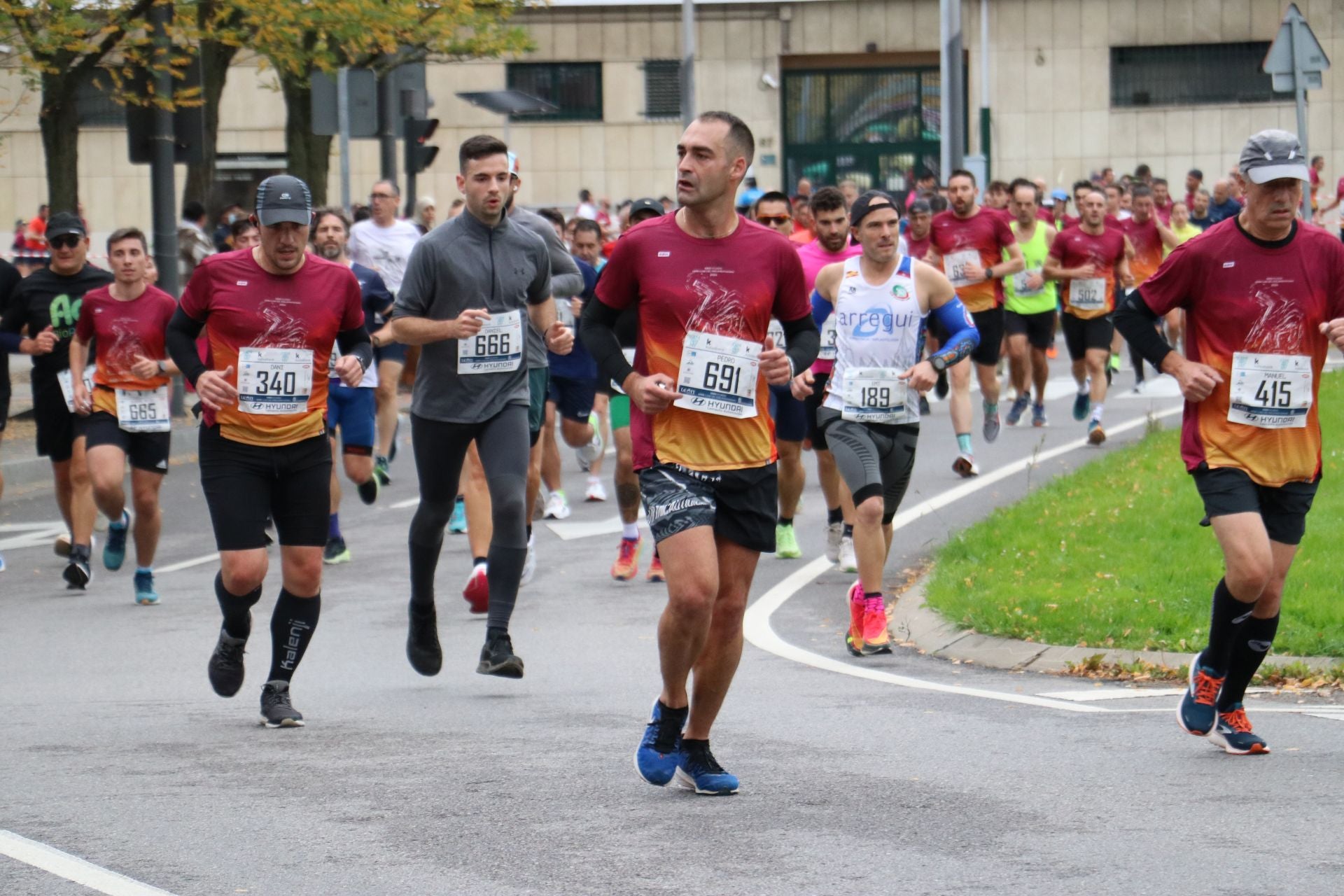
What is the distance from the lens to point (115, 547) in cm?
1212

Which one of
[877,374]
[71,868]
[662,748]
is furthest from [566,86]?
[71,868]

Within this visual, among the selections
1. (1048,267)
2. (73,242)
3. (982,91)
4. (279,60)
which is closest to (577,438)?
(73,242)

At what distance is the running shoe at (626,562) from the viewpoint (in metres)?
11.7

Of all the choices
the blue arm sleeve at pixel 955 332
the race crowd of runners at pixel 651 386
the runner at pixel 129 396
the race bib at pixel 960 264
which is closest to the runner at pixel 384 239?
the race crowd of runners at pixel 651 386

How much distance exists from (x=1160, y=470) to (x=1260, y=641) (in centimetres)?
700

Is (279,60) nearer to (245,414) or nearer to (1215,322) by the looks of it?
(245,414)

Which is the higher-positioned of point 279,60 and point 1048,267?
point 279,60

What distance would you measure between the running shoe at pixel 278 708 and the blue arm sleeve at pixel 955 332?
3.32m

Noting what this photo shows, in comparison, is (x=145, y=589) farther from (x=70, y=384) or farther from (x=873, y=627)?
(x=873, y=627)

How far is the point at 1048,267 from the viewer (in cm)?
1778

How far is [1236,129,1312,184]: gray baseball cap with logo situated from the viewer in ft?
21.6

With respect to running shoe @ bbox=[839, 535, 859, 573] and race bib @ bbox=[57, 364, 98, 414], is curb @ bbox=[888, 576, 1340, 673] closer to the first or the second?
running shoe @ bbox=[839, 535, 859, 573]

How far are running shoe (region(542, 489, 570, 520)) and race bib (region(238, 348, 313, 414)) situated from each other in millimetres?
6529

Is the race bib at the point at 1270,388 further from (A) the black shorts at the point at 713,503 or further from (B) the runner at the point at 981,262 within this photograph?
(B) the runner at the point at 981,262
